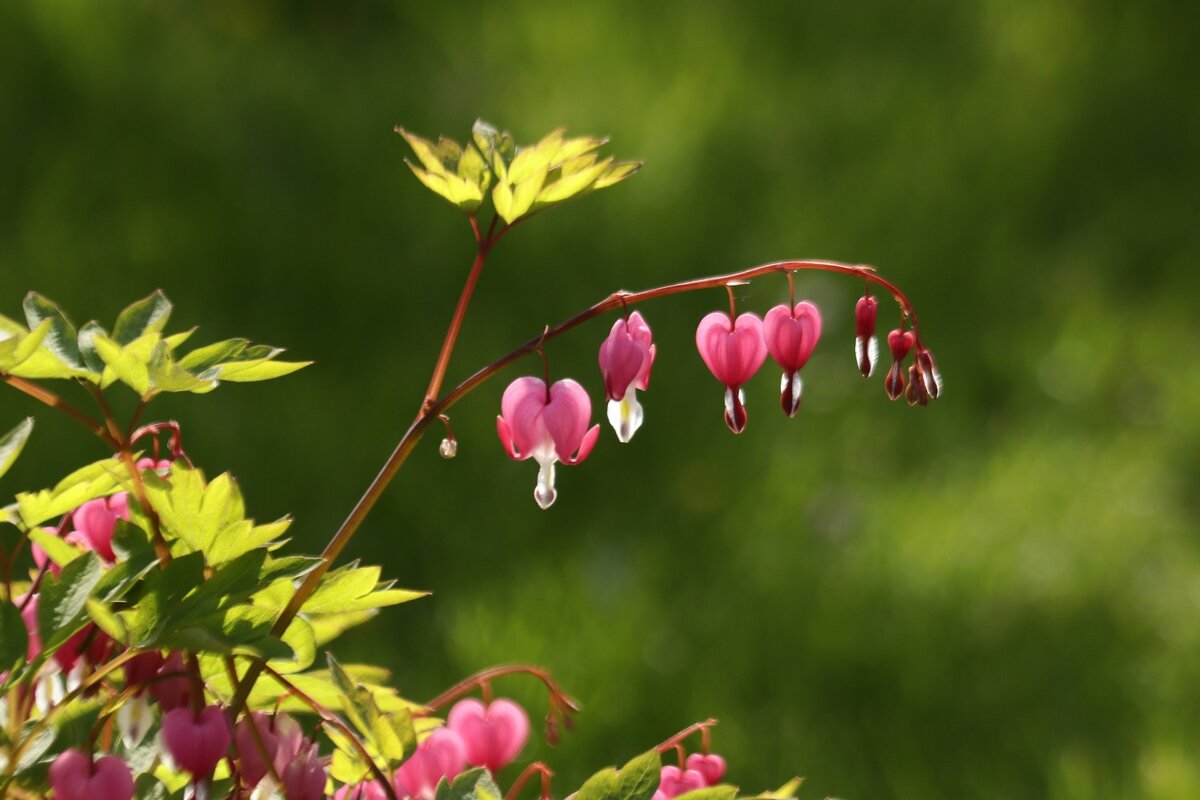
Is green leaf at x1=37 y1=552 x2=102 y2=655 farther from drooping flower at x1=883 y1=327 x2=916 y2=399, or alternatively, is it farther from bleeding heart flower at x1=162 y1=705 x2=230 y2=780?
drooping flower at x1=883 y1=327 x2=916 y2=399

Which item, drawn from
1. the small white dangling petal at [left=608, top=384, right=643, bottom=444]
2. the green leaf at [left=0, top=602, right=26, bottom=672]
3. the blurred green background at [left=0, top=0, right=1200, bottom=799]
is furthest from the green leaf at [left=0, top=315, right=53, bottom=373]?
the blurred green background at [left=0, top=0, right=1200, bottom=799]

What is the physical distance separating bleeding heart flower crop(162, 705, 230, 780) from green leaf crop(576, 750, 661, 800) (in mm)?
211

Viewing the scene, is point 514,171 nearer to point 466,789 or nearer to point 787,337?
point 787,337

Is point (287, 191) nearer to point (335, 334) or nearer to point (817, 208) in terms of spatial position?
point (335, 334)

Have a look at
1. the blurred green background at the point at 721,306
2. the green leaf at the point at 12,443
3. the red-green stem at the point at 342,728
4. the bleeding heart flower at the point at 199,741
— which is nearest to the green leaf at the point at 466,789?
the red-green stem at the point at 342,728

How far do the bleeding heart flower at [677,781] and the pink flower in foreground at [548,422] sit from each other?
0.71ft

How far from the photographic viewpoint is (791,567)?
2818 millimetres

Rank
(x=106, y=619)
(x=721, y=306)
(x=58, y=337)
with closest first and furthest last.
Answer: (x=106, y=619) < (x=58, y=337) < (x=721, y=306)

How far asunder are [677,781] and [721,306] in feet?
9.12

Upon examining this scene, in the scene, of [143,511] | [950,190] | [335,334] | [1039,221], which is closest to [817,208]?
[950,190]

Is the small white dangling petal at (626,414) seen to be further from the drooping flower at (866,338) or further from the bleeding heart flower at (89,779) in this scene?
the bleeding heart flower at (89,779)

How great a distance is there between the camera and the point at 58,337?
36.5 inches

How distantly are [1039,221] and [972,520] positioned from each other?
152cm

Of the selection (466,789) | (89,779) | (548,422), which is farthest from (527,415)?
(89,779)
